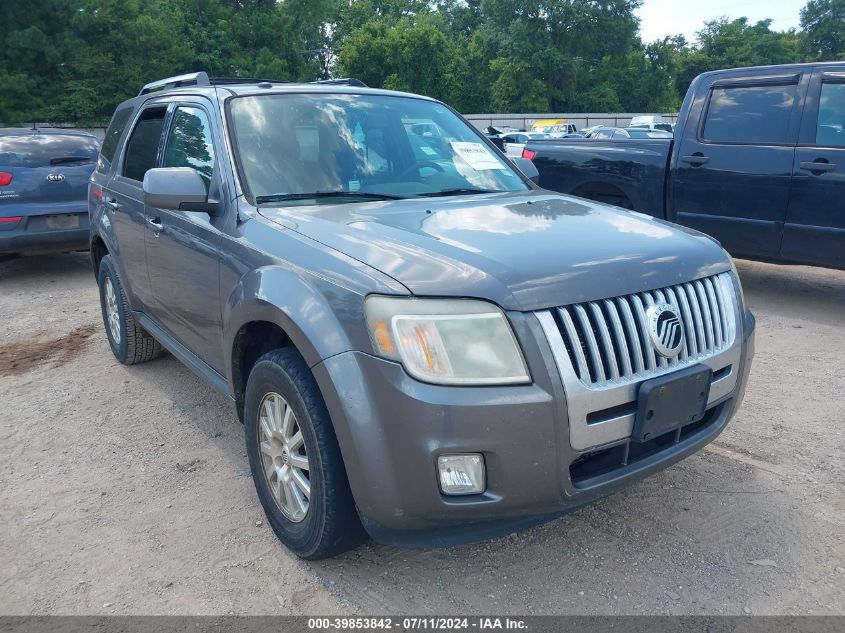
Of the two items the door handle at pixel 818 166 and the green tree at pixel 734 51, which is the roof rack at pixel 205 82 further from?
the green tree at pixel 734 51

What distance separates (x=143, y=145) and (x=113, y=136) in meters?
0.83

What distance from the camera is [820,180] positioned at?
6000 mm

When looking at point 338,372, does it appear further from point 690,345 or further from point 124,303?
point 124,303

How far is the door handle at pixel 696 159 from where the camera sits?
6809 mm

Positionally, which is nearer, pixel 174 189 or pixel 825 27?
pixel 174 189

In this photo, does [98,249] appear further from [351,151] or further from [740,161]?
[740,161]

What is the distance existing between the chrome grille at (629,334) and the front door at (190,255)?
169cm

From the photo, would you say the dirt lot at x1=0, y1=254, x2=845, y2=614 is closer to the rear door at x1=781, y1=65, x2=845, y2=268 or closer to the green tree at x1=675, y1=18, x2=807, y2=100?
the rear door at x1=781, y1=65, x2=845, y2=268

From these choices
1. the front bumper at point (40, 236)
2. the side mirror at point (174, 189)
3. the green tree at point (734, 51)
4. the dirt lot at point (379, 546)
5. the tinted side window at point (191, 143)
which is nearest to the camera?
the dirt lot at point (379, 546)

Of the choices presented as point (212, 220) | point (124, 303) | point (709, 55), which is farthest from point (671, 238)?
point (709, 55)

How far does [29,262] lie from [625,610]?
9.19 metres

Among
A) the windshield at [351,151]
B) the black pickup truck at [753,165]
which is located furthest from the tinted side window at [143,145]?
the black pickup truck at [753,165]

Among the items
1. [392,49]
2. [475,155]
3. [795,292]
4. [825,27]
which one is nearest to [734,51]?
[825,27]

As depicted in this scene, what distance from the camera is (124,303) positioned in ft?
16.1
